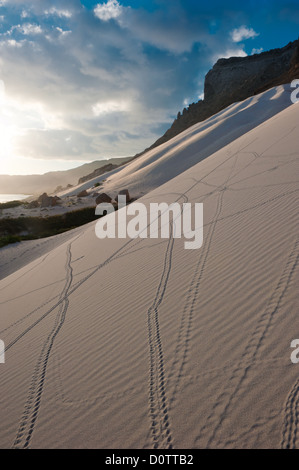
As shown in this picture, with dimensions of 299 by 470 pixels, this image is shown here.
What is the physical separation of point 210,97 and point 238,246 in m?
72.8

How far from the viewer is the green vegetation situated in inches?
580

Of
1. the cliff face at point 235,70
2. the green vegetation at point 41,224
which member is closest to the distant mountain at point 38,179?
the cliff face at point 235,70

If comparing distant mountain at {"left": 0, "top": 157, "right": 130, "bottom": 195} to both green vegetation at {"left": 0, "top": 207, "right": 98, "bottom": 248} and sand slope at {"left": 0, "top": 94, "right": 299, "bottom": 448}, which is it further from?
sand slope at {"left": 0, "top": 94, "right": 299, "bottom": 448}

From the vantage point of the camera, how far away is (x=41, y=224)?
52.2 feet

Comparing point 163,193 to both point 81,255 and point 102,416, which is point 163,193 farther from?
point 102,416

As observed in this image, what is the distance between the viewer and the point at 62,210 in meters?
19.4

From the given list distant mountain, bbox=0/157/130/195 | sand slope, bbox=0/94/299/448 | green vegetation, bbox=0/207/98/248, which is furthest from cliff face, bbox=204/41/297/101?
distant mountain, bbox=0/157/130/195

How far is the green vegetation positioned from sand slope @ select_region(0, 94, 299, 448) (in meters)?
9.98

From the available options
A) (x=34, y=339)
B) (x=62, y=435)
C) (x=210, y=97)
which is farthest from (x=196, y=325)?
(x=210, y=97)

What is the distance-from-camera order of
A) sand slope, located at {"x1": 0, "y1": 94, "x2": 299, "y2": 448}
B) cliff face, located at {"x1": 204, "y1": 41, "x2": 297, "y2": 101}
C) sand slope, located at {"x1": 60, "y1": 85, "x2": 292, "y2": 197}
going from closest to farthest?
sand slope, located at {"x1": 0, "y1": 94, "x2": 299, "y2": 448} < sand slope, located at {"x1": 60, "y1": 85, "x2": 292, "y2": 197} < cliff face, located at {"x1": 204, "y1": 41, "x2": 297, "y2": 101}

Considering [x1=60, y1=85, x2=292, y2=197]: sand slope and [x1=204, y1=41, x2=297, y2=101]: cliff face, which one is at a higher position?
[x1=204, y1=41, x2=297, y2=101]: cliff face

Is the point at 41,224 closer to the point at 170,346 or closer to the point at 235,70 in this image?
the point at 170,346

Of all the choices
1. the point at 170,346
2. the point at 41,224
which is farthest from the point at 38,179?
the point at 170,346
